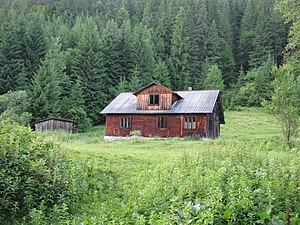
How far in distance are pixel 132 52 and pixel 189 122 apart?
28.8 meters

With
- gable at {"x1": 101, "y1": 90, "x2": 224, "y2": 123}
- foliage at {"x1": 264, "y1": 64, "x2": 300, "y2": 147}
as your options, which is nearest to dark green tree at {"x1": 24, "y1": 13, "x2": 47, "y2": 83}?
gable at {"x1": 101, "y1": 90, "x2": 224, "y2": 123}

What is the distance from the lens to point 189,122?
84.0ft

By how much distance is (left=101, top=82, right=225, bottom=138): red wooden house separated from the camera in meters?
25.4

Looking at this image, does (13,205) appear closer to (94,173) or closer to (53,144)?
(53,144)

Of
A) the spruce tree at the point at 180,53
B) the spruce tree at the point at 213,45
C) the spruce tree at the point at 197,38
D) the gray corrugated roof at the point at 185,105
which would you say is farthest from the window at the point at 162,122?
the spruce tree at the point at 213,45

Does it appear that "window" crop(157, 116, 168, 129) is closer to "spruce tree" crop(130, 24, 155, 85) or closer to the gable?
the gable

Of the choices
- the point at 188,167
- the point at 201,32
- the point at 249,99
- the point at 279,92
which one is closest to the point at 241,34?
the point at 201,32

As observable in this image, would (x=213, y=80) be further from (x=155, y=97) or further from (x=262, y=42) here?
(x=155, y=97)

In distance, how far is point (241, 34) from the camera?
225 ft

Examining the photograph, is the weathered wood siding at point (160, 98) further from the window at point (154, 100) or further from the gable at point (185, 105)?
the gable at point (185, 105)

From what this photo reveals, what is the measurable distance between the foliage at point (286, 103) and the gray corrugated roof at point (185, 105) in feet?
27.1

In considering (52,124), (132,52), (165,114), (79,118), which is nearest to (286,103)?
(165,114)

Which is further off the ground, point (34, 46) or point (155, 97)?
point (34, 46)

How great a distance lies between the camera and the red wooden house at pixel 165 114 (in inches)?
999
